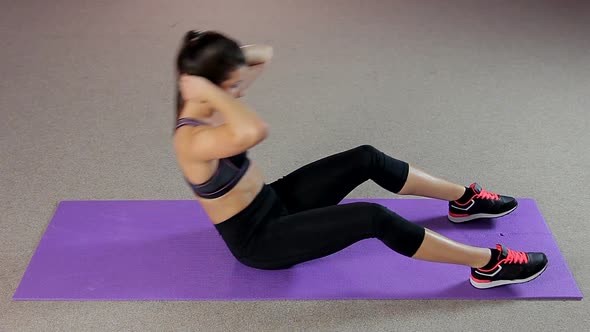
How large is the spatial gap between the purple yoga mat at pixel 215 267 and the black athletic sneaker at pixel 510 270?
3cm

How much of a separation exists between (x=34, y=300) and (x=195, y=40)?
97 centimetres

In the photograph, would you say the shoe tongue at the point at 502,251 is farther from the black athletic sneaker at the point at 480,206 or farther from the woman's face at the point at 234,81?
the woman's face at the point at 234,81

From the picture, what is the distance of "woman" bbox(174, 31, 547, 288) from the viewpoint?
4.98 ft

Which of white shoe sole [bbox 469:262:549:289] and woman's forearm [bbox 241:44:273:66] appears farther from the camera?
white shoe sole [bbox 469:262:549:289]

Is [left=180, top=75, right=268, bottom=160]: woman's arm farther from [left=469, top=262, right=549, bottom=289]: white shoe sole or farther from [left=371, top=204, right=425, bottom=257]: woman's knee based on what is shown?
[left=469, top=262, right=549, bottom=289]: white shoe sole

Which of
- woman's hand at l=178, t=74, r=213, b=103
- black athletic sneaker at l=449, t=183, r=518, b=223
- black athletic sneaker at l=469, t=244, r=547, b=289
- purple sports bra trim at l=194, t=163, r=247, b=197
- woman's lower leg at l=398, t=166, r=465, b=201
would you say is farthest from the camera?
black athletic sneaker at l=449, t=183, r=518, b=223

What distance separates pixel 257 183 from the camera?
1766mm

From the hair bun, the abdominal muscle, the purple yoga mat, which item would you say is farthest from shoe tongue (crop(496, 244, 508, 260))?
the hair bun

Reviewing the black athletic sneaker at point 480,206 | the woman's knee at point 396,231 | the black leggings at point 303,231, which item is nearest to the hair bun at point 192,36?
the black leggings at point 303,231

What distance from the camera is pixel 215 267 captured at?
197 cm

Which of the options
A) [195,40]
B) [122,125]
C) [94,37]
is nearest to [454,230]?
[195,40]

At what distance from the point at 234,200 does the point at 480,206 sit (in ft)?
2.90

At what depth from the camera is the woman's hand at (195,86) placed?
1.50 meters

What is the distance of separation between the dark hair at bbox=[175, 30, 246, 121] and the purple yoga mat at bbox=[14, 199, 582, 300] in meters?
0.69
